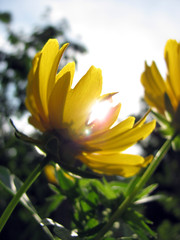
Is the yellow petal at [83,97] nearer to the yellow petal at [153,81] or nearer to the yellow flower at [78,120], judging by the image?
the yellow flower at [78,120]

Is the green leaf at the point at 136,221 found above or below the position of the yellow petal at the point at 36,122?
below

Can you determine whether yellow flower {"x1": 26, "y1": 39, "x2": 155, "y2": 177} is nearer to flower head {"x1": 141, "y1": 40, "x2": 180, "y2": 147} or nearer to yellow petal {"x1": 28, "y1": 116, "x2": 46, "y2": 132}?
yellow petal {"x1": 28, "y1": 116, "x2": 46, "y2": 132}

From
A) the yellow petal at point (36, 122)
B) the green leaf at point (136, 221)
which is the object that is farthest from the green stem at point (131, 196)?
the yellow petal at point (36, 122)

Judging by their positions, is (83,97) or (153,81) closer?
(83,97)

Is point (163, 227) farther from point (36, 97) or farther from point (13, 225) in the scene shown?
point (13, 225)

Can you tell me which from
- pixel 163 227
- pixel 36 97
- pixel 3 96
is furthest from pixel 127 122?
pixel 3 96

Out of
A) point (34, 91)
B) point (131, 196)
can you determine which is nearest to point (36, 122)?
point (34, 91)

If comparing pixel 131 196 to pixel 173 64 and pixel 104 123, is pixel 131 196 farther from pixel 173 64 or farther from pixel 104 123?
pixel 173 64

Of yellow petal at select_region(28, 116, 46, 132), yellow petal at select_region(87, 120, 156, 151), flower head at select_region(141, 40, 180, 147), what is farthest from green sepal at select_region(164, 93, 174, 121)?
yellow petal at select_region(28, 116, 46, 132)
